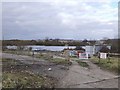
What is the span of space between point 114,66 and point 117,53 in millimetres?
8991

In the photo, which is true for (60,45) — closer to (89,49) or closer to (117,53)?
(89,49)

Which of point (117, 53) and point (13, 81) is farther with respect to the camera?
point (117, 53)

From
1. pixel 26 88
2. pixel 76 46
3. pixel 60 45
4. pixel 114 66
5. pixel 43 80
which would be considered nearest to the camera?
pixel 26 88

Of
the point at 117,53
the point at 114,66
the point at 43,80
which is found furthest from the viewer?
the point at 117,53

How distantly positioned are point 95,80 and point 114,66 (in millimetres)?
4805

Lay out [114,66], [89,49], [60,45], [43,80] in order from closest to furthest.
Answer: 1. [43,80]
2. [114,66]
3. [89,49]
4. [60,45]

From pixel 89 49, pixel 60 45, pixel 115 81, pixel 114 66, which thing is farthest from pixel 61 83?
pixel 60 45

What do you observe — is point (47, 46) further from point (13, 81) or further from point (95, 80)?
point (13, 81)

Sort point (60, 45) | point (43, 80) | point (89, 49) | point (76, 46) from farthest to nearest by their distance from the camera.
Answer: point (60, 45) → point (76, 46) → point (89, 49) → point (43, 80)

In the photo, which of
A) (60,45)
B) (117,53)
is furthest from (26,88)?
(60,45)

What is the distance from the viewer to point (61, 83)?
38.3ft

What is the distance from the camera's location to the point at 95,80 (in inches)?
524

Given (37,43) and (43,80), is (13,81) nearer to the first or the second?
(43,80)

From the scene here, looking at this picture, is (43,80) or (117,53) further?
(117,53)
